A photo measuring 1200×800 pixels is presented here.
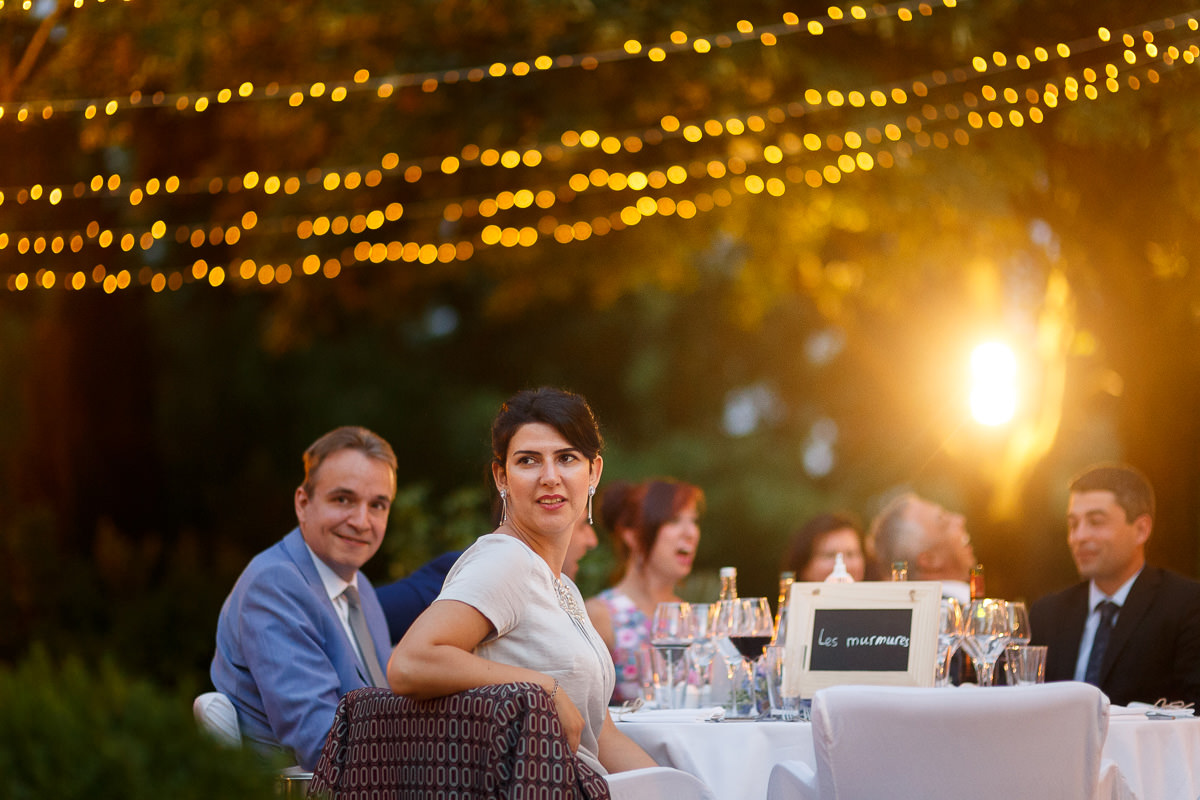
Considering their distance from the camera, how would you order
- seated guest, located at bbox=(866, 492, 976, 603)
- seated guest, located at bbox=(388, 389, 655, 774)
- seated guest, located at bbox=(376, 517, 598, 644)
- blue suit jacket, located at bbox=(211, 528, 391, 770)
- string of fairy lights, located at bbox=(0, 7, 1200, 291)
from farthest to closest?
string of fairy lights, located at bbox=(0, 7, 1200, 291) < seated guest, located at bbox=(866, 492, 976, 603) < seated guest, located at bbox=(376, 517, 598, 644) < blue suit jacket, located at bbox=(211, 528, 391, 770) < seated guest, located at bbox=(388, 389, 655, 774)

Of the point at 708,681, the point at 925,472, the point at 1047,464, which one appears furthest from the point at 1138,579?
the point at 925,472

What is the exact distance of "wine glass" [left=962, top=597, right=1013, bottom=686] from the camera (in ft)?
11.6

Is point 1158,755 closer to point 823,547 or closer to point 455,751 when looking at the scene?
point 455,751

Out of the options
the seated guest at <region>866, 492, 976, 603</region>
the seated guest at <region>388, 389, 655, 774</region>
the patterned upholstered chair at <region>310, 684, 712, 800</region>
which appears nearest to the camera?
the patterned upholstered chair at <region>310, 684, 712, 800</region>

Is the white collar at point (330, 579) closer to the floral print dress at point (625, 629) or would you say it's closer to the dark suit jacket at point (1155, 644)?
the floral print dress at point (625, 629)

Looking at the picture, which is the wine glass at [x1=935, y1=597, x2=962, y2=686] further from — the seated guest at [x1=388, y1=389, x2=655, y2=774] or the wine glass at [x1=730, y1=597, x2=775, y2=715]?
the seated guest at [x1=388, y1=389, x2=655, y2=774]

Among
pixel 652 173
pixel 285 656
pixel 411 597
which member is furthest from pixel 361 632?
pixel 652 173

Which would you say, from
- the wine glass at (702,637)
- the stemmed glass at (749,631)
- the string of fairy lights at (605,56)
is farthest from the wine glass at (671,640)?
the string of fairy lights at (605,56)

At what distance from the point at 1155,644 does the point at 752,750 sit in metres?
1.75

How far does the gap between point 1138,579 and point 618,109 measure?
5249mm

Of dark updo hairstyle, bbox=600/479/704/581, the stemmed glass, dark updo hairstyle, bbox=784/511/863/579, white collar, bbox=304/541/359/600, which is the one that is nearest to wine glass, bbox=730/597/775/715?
the stemmed glass

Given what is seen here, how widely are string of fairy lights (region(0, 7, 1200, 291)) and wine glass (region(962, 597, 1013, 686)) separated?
4545mm

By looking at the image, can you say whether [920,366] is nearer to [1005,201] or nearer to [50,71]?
[1005,201]

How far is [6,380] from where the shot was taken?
1548 centimetres
